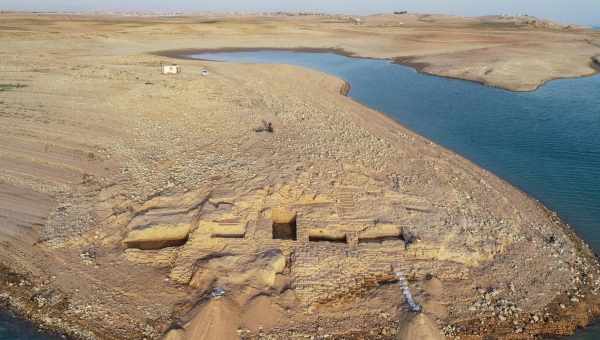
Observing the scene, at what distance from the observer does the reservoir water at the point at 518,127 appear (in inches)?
601

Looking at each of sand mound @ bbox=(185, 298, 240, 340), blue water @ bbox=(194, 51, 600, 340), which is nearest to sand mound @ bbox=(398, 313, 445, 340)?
sand mound @ bbox=(185, 298, 240, 340)

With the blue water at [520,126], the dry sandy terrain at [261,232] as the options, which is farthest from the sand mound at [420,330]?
the blue water at [520,126]

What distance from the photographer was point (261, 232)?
11.2 metres

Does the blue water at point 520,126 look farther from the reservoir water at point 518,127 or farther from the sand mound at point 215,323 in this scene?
the sand mound at point 215,323

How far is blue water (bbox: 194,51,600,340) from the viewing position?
15.6m

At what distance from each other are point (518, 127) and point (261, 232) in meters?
18.3

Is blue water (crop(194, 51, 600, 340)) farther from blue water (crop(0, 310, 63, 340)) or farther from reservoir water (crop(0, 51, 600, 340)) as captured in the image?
blue water (crop(0, 310, 63, 340))

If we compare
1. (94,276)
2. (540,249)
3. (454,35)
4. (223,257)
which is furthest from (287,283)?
(454,35)

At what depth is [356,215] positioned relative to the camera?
482 inches

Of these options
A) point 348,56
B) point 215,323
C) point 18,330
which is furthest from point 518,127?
point 348,56

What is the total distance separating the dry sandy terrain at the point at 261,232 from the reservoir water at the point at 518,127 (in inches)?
53.8

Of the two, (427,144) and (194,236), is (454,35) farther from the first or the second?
(194,236)

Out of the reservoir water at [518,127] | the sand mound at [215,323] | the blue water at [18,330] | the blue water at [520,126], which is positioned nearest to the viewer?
the sand mound at [215,323]

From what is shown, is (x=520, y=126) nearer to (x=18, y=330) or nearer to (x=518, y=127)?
(x=518, y=127)
